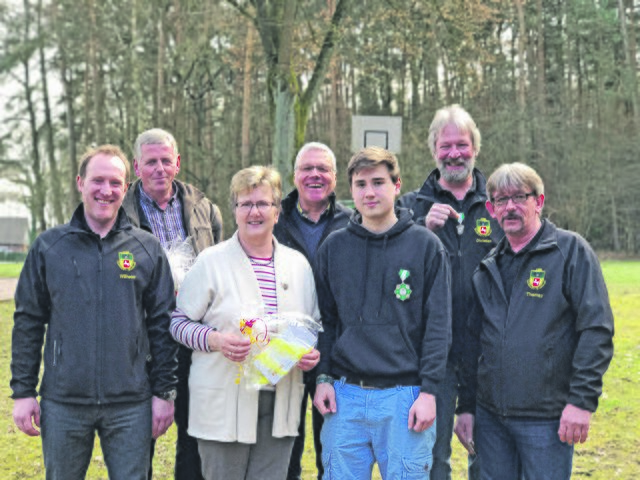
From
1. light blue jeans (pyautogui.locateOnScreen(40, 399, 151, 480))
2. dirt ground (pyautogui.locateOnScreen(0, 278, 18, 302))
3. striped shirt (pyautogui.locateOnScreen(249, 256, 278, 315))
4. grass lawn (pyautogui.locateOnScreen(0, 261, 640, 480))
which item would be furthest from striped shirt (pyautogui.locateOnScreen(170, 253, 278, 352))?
dirt ground (pyautogui.locateOnScreen(0, 278, 18, 302))

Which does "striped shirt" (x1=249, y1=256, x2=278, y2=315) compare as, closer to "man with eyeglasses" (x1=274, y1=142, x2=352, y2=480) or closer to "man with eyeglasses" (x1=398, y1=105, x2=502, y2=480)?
"man with eyeglasses" (x1=274, y1=142, x2=352, y2=480)

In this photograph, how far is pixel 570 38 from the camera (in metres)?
35.6

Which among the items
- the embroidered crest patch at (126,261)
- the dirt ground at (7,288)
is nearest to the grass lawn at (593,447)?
the embroidered crest patch at (126,261)

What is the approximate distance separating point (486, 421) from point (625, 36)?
3663 centimetres

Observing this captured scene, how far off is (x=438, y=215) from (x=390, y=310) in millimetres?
767

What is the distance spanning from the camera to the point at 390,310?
12.0ft

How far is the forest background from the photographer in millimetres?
23734

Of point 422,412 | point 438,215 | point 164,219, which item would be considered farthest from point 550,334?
point 164,219

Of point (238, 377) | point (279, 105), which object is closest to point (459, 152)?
point (238, 377)

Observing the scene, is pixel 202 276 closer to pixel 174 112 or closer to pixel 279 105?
pixel 279 105

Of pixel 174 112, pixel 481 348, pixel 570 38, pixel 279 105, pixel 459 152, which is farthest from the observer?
pixel 570 38

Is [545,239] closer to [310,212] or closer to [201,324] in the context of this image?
[310,212]

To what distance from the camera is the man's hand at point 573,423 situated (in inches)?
137

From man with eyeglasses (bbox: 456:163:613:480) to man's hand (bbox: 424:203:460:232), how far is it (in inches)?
13.4
